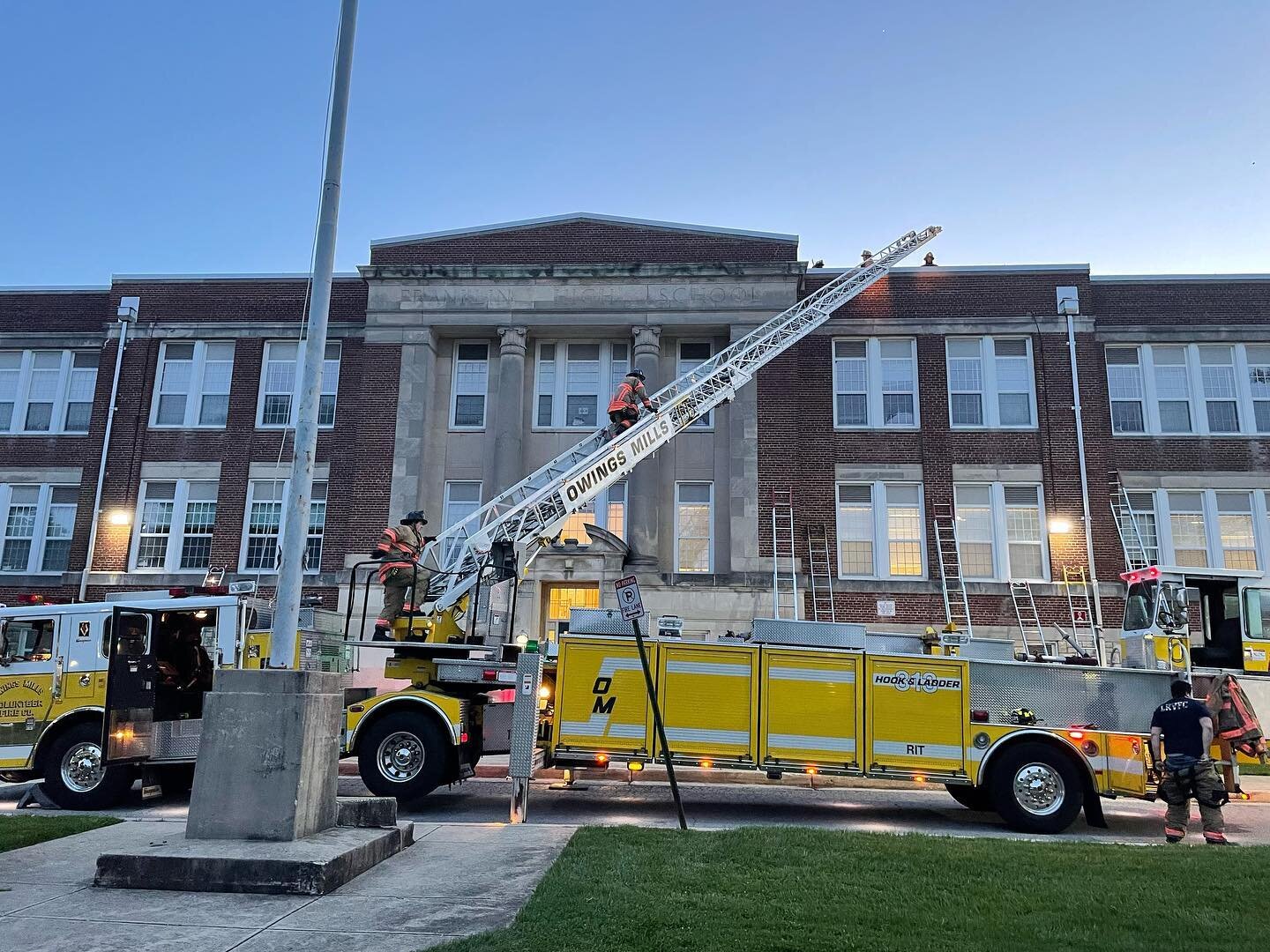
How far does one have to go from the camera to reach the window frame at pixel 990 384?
2291 cm

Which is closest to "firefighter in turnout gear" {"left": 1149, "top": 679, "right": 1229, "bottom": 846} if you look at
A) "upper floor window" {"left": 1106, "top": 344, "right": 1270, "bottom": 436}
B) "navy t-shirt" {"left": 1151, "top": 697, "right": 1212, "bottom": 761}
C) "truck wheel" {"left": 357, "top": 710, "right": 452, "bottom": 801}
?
"navy t-shirt" {"left": 1151, "top": 697, "right": 1212, "bottom": 761}

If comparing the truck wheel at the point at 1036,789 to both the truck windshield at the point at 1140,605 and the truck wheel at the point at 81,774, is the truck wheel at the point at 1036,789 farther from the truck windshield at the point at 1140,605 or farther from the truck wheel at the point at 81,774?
the truck wheel at the point at 81,774

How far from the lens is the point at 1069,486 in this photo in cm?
2225

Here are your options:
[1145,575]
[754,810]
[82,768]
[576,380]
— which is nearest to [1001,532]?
[1145,575]

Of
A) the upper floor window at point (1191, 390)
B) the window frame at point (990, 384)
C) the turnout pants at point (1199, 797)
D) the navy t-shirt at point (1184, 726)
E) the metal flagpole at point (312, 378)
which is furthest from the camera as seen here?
the upper floor window at point (1191, 390)

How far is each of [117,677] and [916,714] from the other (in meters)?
9.52

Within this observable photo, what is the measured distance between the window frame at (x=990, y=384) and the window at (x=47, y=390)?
69.8 feet

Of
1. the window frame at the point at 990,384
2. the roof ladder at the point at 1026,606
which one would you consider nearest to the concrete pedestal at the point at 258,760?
the roof ladder at the point at 1026,606

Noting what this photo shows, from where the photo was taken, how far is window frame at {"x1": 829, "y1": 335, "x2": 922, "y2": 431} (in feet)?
75.6

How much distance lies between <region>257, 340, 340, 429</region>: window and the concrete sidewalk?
640 inches

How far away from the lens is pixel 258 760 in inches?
300

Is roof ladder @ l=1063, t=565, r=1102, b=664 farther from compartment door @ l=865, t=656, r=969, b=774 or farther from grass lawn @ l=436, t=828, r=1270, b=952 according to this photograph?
grass lawn @ l=436, t=828, r=1270, b=952

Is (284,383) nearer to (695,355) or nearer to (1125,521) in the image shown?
(695,355)

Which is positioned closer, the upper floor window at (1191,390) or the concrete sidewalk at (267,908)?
the concrete sidewalk at (267,908)
